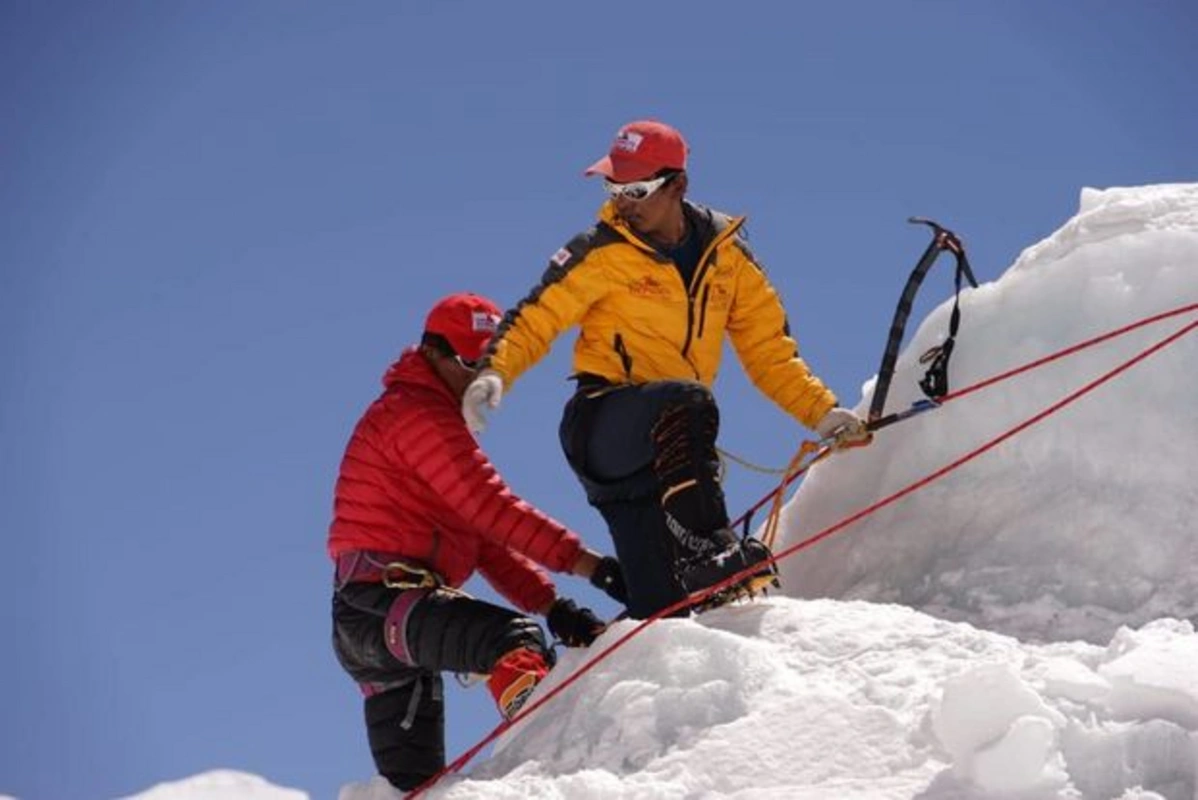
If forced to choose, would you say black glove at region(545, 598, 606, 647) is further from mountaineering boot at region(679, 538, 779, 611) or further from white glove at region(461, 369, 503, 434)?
white glove at region(461, 369, 503, 434)

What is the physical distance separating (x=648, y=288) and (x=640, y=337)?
205mm

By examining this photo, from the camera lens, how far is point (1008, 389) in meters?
6.84

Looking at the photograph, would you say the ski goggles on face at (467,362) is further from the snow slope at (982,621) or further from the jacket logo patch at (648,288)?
the snow slope at (982,621)

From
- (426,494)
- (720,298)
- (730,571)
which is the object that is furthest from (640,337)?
(730,571)

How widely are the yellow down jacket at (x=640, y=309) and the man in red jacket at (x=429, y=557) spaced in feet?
0.92

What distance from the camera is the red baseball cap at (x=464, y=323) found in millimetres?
6910

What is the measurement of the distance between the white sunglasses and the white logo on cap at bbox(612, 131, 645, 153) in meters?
0.14

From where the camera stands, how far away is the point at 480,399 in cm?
616

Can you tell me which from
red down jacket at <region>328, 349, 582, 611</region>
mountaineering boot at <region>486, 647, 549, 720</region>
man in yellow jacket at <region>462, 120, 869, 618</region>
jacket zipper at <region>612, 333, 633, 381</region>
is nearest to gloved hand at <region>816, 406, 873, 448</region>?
man in yellow jacket at <region>462, 120, 869, 618</region>

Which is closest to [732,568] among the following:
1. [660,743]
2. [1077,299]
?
[660,743]

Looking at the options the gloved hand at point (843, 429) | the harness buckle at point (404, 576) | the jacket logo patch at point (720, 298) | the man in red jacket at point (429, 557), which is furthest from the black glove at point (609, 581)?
the jacket logo patch at point (720, 298)

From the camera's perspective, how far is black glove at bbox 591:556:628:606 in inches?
265

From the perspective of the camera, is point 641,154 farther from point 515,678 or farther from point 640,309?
point 515,678

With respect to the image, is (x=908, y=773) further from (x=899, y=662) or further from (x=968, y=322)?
(x=968, y=322)
